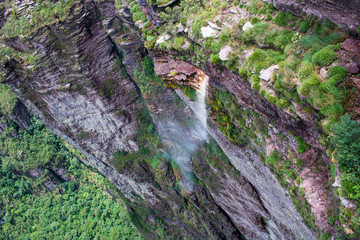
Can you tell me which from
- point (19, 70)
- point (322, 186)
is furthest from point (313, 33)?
point (19, 70)

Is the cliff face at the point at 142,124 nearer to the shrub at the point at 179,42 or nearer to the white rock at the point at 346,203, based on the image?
the shrub at the point at 179,42

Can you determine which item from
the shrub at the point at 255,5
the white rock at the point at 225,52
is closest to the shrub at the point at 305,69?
the white rock at the point at 225,52

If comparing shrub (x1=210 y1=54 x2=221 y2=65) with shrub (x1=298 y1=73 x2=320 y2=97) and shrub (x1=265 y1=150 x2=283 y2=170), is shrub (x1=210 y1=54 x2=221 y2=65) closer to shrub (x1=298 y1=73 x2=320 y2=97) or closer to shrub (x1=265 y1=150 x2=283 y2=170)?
shrub (x1=298 y1=73 x2=320 y2=97)

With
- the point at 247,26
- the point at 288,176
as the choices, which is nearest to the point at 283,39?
the point at 247,26

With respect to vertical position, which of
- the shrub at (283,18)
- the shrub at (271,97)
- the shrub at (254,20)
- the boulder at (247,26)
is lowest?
the shrub at (271,97)

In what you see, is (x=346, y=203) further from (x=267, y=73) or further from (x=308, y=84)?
(x=267, y=73)

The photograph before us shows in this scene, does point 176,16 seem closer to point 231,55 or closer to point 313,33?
point 231,55
